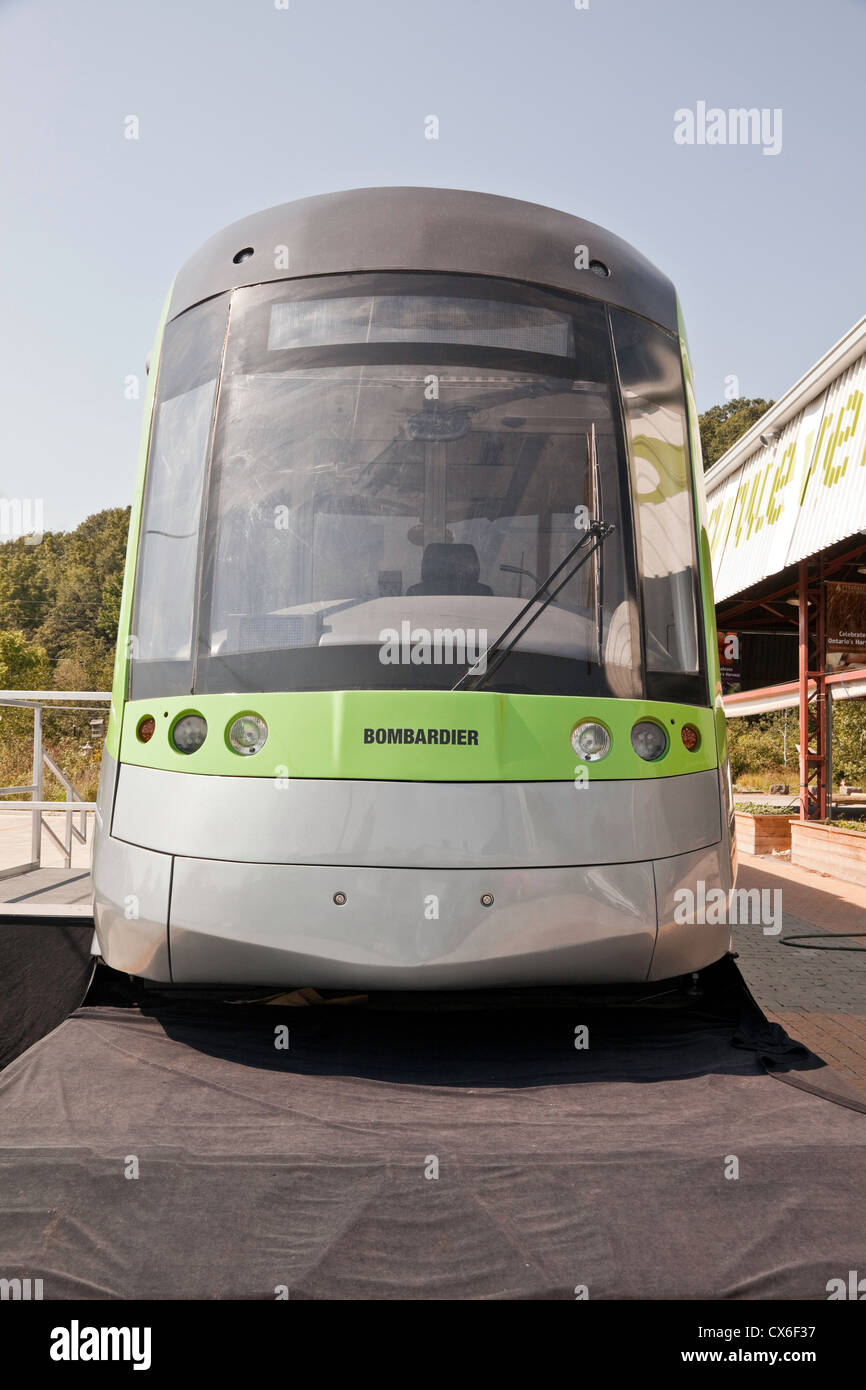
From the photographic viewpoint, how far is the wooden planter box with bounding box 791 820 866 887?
42.8 feet

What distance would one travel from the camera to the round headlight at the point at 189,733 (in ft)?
Answer: 12.1

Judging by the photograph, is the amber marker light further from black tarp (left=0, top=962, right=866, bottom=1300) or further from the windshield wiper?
black tarp (left=0, top=962, right=866, bottom=1300)

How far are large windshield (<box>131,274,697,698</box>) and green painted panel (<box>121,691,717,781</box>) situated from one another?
0.66 ft

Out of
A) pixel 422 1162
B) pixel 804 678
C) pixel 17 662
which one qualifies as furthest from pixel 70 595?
pixel 422 1162

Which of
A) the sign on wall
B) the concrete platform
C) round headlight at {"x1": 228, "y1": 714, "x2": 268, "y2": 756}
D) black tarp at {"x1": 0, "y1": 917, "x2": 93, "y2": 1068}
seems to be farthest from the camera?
the sign on wall

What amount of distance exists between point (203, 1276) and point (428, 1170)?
62 cm

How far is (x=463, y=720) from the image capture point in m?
3.52

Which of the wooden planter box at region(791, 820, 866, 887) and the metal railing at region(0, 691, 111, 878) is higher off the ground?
the metal railing at region(0, 691, 111, 878)

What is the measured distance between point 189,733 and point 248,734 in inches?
9.5

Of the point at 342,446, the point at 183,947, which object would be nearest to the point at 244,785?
the point at 183,947

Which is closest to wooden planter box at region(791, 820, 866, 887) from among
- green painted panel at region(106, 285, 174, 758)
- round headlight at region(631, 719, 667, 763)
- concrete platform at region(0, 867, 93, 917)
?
concrete platform at region(0, 867, 93, 917)

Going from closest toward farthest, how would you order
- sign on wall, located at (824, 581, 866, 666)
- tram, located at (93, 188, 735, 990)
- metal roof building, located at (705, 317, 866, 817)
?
1. tram, located at (93, 188, 735, 990)
2. metal roof building, located at (705, 317, 866, 817)
3. sign on wall, located at (824, 581, 866, 666)

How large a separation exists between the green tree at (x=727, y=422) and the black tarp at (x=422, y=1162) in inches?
3030

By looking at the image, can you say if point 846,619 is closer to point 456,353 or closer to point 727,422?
point 456,353
